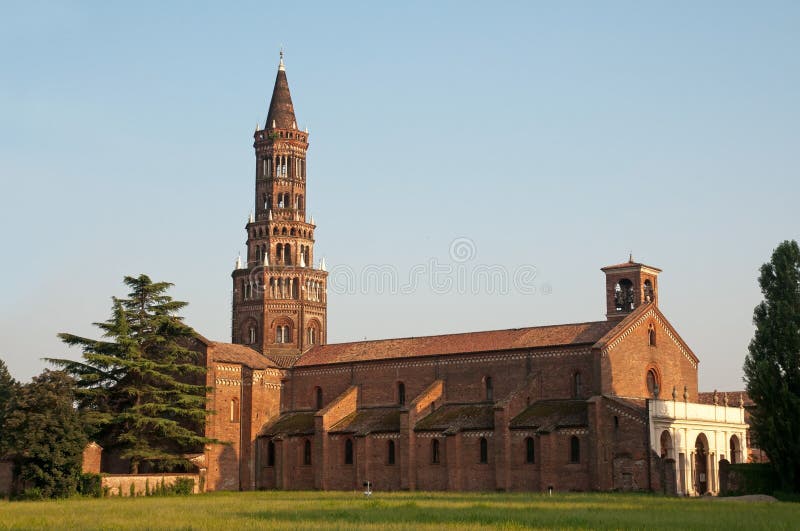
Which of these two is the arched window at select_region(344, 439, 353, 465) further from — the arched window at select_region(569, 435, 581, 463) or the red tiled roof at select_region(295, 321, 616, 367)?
the arched window at select_region(569, 435, 581, 463)

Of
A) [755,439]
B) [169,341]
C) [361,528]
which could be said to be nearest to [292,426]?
[169,341]

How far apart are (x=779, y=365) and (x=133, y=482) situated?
36.1 meters

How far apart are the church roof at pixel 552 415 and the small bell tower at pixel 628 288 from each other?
658 centimetres

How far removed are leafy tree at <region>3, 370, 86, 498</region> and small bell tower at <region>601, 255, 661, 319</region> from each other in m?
31.8

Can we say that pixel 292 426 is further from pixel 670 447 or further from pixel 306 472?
pixel 670 447

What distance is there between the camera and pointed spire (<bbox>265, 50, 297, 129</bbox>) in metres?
80.9

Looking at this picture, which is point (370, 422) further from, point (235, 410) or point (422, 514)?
point (422, 514)

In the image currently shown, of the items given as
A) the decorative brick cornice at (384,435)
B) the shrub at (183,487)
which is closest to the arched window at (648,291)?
the decorative brick cornice at (384,435)

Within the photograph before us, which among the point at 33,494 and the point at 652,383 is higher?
the point at 652,383

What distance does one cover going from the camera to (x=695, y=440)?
59.5m

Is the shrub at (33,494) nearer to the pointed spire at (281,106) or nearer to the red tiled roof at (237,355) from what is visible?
the red tiled roof at (237,355)

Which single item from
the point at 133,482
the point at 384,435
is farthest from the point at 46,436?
the point at 384,435

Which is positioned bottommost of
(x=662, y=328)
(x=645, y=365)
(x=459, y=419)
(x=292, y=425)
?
(x=292, y=425)

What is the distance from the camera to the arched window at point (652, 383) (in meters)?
63.6
